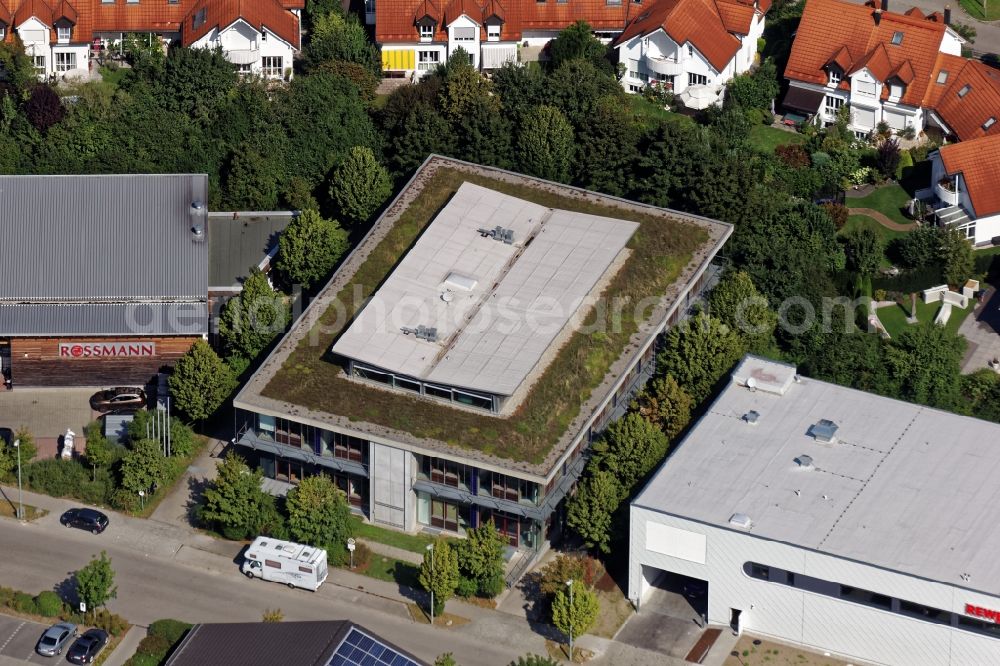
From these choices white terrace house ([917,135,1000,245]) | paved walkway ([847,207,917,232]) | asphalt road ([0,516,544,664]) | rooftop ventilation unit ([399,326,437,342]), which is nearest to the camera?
asphalt road ([0,516,544,664])

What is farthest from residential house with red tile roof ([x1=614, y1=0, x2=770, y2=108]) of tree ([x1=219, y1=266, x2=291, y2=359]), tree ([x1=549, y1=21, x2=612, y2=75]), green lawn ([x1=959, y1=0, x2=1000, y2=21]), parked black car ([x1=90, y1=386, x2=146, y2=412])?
parked black car ([x1=90, y1=386, x2=146, y2=412])

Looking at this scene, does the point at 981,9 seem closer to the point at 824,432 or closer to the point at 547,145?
the point at 547,145

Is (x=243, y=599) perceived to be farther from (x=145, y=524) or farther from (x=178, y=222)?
(x=178, y=222)

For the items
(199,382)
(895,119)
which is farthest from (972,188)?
(199,382)

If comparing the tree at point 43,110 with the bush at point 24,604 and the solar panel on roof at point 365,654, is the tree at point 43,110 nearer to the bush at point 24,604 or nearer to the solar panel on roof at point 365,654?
the bush at point 24,604

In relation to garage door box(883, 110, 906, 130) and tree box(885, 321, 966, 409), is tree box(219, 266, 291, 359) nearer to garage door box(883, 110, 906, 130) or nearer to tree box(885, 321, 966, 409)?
tree box(885, 321, 966, 409)

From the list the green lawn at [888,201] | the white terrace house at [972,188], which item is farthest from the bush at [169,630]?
the white terrace house at [972,188]
